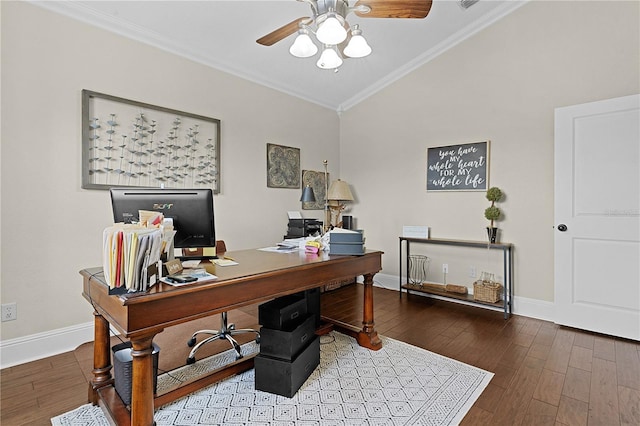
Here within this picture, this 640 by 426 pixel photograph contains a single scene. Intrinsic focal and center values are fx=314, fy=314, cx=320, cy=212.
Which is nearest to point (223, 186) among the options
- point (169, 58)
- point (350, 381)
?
point (169, 58)

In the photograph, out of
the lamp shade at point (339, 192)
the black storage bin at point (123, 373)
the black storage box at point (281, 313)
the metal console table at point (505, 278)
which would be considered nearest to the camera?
the black storage bin at point (123, 373)

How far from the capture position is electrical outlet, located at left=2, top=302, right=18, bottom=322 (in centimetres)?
231

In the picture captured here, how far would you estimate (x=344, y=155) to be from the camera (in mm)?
5113

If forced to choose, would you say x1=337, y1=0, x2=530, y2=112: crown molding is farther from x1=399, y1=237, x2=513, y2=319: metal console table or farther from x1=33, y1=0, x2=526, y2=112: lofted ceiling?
x1=399, y1=237, x2=513, y2=319: metal console table

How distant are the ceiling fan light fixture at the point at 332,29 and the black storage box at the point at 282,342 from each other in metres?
1.78

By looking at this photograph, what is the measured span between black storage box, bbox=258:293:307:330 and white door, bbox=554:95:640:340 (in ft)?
8.84

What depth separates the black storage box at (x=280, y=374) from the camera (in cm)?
187

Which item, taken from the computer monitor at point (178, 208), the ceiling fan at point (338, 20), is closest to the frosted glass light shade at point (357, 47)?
the ceiling fan at point (338, 20)

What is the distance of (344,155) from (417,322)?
2.88 metres

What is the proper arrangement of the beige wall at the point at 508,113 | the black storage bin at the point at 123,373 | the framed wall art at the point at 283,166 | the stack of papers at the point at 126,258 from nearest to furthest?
the stack of papers at the point at 126,258 < the black storage bin at the point at 123,373 < the beige wall at the point at 508,113 < the framed wall art at the point at 283,166

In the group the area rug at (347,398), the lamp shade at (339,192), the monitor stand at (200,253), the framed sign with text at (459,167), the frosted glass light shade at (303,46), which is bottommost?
the area rug at (347,398)

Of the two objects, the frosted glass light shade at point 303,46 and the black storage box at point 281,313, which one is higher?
the frosted glass light shade at point 303,46

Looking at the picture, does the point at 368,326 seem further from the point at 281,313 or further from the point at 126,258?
the point at 126,258

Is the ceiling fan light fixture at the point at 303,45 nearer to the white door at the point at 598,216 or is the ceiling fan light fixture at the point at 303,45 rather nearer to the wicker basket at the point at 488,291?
the white door at the point at 598,216
